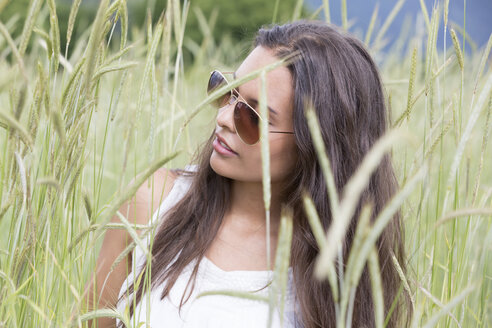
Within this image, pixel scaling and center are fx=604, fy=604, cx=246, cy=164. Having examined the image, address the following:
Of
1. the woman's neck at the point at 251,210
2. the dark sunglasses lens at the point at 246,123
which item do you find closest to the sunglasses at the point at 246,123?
the dark sunglasses lens at the point at 246,123

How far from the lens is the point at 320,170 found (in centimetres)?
124

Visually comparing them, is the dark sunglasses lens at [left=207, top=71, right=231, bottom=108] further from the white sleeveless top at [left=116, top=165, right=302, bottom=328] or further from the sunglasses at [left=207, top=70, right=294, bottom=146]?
the white sleeveless top at [left=116, top=165, right=302, bottom=328]

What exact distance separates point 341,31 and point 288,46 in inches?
5.6

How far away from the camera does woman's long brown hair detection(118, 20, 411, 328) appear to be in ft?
3.95

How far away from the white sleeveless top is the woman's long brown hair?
24 mm

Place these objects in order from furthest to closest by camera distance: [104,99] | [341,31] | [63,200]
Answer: [104,99], [341,31], [63,200]

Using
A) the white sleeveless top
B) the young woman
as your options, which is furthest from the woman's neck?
the white sleeveless top

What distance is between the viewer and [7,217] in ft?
5.59

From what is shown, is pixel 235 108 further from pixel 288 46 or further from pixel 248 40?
pixel 248 40

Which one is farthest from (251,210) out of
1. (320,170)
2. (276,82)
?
(276,82)

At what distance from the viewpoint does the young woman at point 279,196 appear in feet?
3.94

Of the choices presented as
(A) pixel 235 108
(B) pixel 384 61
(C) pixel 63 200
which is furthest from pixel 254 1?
(C) pixel 63 200

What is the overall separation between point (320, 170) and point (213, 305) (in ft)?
1.17

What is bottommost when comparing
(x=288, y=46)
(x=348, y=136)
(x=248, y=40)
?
(x=348, y=136)
